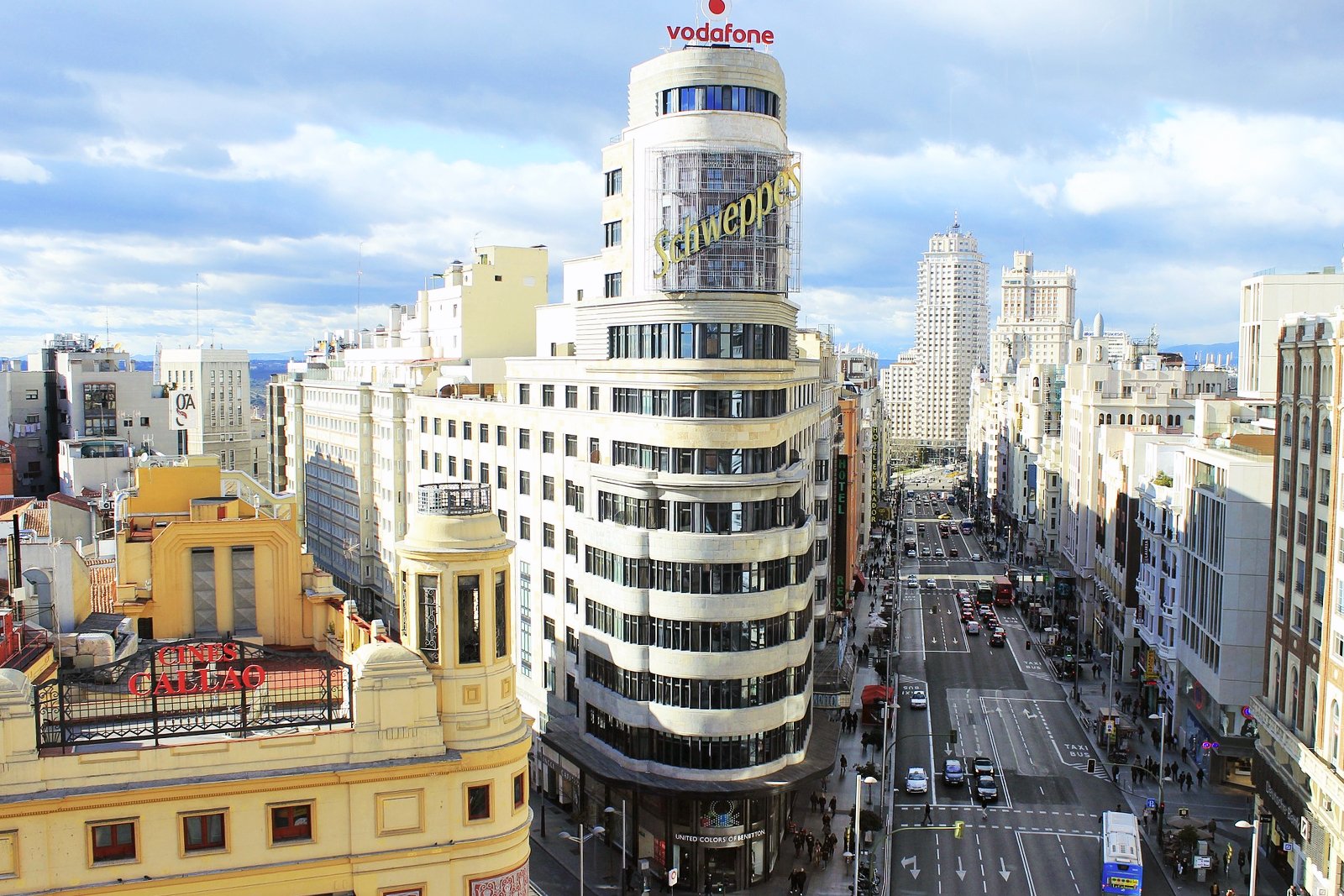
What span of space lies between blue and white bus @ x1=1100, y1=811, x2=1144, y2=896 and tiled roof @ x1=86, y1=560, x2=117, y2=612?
4923cm

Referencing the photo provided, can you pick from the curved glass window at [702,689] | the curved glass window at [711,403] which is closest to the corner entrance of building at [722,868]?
the curved glass window at [702,689]

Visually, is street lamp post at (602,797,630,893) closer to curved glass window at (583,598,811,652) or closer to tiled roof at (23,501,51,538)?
curved glass window at (583,598,811,652)

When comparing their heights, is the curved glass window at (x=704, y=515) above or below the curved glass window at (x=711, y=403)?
below

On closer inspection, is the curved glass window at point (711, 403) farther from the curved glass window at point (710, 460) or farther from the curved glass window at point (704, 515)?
the curved glass window at point (704, 515)

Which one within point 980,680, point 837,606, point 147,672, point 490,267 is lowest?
point 980,680

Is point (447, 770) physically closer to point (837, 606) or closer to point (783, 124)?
point (783, 124)

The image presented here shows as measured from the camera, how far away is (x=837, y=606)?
106 metres

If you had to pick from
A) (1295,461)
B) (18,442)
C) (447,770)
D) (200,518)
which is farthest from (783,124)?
(18,442)

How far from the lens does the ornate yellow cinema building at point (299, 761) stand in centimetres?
3388

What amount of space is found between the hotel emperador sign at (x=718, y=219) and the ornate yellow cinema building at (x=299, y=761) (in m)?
27.0

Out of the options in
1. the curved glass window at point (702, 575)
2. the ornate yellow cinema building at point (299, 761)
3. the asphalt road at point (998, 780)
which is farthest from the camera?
the asphalt road at point (998, 780)

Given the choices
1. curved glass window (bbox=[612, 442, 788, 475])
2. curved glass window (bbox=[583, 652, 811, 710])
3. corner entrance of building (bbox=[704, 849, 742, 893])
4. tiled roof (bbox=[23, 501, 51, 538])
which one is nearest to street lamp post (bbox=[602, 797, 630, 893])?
corner entrance of building (bbox=[704, 849, 742, 893])

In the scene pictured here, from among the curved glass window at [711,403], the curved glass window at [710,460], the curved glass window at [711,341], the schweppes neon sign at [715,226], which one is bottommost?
the curved glass window at [710,460]

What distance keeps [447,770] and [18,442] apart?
124718 mm
